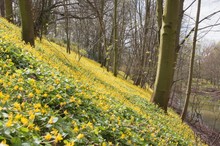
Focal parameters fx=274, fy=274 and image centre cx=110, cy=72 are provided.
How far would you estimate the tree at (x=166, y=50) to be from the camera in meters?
10.4

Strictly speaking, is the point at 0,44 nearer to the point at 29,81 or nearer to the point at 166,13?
the point at 29,81

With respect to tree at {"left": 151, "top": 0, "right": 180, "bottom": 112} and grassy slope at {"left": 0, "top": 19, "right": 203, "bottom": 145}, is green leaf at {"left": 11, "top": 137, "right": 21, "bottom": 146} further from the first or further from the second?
tree at {"left": 151, "top": 0, "right": 180, "bottom": 112}

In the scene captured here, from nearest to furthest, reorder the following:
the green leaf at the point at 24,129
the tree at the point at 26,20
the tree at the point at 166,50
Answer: the green leaf at the point at 24,129 → the tree at the point at 26,20 → the tree at the point at 166,50

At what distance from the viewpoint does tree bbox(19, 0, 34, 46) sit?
8.58 meters

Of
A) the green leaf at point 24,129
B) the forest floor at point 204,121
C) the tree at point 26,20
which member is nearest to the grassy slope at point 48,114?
the green leaf at point 24,129

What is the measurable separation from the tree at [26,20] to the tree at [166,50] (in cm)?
495

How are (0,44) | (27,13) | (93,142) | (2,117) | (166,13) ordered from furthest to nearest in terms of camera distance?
(166,13), (27,13), (0,44), (93,142), (2,117)

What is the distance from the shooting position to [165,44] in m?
10.6

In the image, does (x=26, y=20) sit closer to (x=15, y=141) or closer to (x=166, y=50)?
(x=166, y=50)

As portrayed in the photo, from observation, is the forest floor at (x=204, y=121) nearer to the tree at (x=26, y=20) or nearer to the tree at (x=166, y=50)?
the tree at (x=166, y=50)

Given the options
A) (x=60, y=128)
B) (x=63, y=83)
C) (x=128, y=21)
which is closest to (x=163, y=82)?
(x=63, y=83)

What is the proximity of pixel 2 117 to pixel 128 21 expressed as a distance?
32.8 meters

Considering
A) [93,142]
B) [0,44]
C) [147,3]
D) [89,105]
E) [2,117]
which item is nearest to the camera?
[2,117]

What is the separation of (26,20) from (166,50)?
17.4ft
